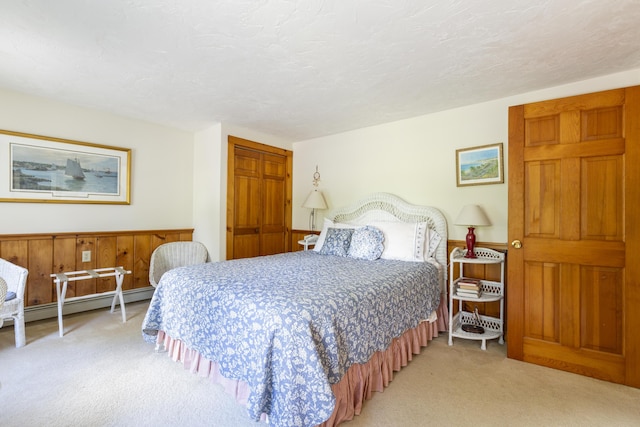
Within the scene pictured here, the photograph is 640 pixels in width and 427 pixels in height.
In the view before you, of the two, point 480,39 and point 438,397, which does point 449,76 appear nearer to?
point 480,39

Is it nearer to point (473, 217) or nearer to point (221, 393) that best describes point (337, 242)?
point (473, 217)

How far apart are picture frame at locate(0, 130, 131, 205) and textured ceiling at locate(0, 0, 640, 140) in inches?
20.6

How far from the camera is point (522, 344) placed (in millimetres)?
2414

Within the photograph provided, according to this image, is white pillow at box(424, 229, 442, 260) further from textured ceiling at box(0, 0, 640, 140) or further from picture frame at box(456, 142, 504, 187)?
textured ceiling at box(0, 0, 640, 140)

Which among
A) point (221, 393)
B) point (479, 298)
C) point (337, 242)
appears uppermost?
point (337, 242)

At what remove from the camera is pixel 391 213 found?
11.6ft

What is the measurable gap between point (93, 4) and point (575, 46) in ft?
9.79

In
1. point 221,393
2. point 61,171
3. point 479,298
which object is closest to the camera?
point 221,393

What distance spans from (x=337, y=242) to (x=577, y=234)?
209 centimetres

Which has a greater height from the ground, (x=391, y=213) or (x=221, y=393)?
(x=391, y=213)

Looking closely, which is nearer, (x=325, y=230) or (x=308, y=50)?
(x=308, y=50)

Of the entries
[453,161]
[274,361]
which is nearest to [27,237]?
[274,361]

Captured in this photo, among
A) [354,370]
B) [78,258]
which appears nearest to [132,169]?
[78,258]

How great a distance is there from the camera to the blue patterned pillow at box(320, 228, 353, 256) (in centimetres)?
328
